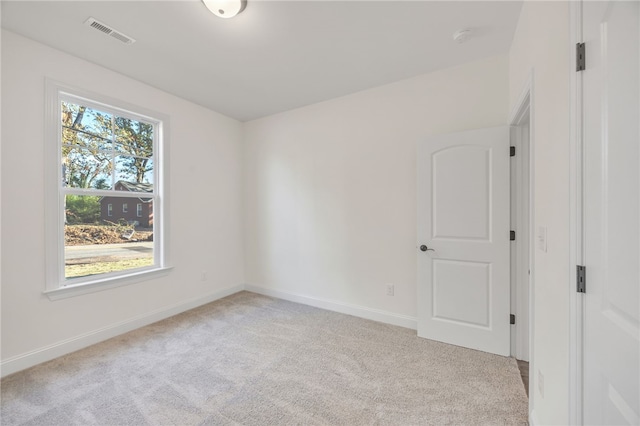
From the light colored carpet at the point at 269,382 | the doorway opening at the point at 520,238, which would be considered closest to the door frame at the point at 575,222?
the light colored carpet at the point at 269,382

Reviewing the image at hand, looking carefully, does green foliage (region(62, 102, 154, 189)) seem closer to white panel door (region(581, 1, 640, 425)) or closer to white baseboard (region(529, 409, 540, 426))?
white panel door (region(581, 1, 640, 425))

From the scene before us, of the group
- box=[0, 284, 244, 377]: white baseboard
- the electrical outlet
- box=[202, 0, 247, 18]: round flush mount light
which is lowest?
box=[0, 284, 244, 377]: white baseboard

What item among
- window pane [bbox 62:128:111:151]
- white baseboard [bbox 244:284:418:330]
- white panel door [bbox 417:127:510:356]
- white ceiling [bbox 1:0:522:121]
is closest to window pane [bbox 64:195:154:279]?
window pane [bbox 62:128:111:151]

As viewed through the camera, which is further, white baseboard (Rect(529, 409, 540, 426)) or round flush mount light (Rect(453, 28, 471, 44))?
round flush mount light (Rect(453, 28, 471, 44))

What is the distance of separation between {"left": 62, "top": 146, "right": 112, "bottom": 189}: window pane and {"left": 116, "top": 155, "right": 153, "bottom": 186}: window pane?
4.1 inches

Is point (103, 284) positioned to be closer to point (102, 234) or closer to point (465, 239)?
point (102, 234)

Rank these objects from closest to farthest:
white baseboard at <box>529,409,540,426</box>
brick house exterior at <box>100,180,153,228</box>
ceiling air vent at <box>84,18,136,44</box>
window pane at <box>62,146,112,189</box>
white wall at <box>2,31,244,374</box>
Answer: white baseboard at <box>529,409,540,426</box>, ceiling air vent at <box>84,18,136,44</box>, white wall at <box>2,31,244,374</box>, window pane at <box>62,146,112,189</box>, brick house exterior at <box>100,180,153,228</box>

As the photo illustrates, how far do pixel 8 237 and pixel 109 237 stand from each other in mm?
771

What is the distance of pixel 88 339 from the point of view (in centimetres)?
257

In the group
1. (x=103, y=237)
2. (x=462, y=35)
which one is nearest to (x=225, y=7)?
(x=462, y=35)

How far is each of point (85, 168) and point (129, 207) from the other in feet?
1.82

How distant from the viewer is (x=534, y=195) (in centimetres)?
154

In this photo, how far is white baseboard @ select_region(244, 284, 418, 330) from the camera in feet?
9.66

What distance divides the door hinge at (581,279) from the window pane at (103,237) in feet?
12.0
